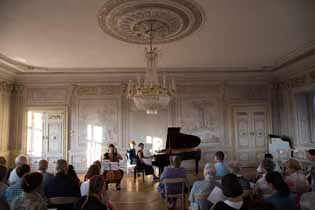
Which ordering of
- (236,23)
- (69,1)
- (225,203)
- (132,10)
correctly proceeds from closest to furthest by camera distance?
(225,203), (69,1), (132,10), (236,23)

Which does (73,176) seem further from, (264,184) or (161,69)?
(161,69)

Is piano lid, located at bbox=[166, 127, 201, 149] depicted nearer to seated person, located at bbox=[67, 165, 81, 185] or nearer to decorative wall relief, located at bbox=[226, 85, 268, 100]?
decorative wall relief, located at bbox=[226, 85, 268, 100]

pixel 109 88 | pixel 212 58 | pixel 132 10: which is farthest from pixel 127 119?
pixel 132 10

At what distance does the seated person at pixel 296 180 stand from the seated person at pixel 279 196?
704mm

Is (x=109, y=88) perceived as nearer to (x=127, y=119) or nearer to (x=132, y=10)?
(x=127, y=119)

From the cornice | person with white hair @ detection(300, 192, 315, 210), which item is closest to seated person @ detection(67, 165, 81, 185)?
person with white hair @ detection(300, 192, 315, 210)

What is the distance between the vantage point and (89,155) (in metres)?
9.02

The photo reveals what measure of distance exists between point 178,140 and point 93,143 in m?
3.57

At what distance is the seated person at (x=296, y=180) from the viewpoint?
305 centimetres

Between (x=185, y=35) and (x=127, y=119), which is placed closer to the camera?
(x=185, y=35)

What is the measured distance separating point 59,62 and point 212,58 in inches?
191

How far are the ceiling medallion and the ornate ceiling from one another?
0.06ft

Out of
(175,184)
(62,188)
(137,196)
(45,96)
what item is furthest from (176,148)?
(45,96)

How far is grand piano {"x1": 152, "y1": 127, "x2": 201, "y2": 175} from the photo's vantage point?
22.1 feet
